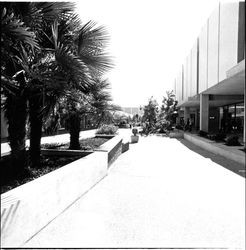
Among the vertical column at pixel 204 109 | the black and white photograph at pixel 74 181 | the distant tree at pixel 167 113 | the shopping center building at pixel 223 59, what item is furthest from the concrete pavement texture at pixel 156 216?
the distant tree at pixel 167 113

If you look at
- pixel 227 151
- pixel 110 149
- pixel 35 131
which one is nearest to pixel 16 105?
pixel 35 131

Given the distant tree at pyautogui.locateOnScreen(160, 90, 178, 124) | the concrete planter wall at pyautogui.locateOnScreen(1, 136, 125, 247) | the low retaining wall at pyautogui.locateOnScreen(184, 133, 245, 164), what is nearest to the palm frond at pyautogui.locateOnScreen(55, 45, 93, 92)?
the concrete planter wall at pyautogui.locateOnScreen(1, 136, 125, 247)

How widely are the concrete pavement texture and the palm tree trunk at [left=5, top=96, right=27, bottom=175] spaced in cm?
122

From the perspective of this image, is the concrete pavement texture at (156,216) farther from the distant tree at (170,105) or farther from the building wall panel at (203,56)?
the distant tree at (170,105)

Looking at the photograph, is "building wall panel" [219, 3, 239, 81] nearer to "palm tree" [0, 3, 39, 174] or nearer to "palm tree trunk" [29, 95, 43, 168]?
"palm tree trunk" [29, 95, 43, 168]

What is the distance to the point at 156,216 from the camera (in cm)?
364

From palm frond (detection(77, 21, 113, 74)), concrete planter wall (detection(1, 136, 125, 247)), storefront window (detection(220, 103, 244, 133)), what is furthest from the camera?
storefront window (detection(220, 103, 244, 133))

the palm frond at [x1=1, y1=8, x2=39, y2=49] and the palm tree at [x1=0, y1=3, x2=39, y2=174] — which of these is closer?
the palm frond at [x1=1, y1=8, x2=39, y2=49]

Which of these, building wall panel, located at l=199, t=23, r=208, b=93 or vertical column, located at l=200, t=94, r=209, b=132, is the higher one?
building wall panel, located at l=199, t=23, r=208, b=93

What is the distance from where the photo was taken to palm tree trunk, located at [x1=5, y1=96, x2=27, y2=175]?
4.14 metres

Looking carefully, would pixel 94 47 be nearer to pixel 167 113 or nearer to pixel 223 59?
pixel 223 59

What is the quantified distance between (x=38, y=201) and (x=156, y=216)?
1.59m

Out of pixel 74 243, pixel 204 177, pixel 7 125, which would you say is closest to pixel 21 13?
pixel 7 125

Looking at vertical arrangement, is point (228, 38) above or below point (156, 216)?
above
